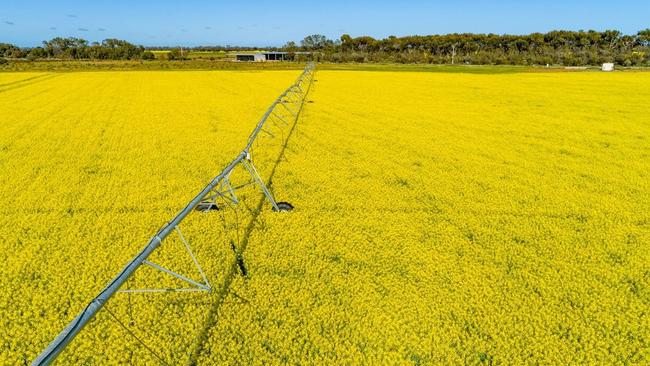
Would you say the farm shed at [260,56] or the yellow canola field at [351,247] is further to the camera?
the farm shed at [260,56]

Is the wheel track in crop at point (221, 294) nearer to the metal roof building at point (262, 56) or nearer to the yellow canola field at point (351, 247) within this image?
the yellow canola field at point (351, 247)

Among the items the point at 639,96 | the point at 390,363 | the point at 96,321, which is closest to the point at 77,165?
the point at 96,321

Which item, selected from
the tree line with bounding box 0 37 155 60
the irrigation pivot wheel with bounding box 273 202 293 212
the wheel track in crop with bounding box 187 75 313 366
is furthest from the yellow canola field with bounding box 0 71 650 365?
the tree line with bounding box 0 37 155 60

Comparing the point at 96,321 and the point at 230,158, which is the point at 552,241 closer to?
the point at 96,321

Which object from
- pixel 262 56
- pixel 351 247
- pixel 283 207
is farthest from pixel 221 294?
pixel 262 56

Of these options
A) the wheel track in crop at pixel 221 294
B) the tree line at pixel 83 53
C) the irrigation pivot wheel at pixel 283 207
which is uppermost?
the tree line at pixel 83 53

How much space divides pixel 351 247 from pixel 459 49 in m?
102

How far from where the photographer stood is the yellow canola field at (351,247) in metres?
4.35

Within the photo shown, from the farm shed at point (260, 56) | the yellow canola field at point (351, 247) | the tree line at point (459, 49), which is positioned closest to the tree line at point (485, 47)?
the tree line at point (459, 49)

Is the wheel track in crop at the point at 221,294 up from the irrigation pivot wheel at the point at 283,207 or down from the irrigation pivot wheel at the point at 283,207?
down

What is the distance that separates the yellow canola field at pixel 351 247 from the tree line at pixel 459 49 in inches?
2413

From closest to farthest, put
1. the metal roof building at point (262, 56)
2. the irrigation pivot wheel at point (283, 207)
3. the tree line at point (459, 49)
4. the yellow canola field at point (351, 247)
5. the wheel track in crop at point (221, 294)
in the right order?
the wheel track in crop at point (221, 294)
the yellow canola field at point (351, 247)
the irrigation pivot wheel at point (283, 207)
the tree line at point (459, 49)
the metal roof building at point (262, 56)

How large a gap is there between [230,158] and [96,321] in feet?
23.0

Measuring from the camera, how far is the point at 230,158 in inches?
444
